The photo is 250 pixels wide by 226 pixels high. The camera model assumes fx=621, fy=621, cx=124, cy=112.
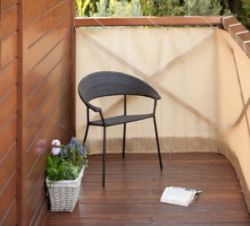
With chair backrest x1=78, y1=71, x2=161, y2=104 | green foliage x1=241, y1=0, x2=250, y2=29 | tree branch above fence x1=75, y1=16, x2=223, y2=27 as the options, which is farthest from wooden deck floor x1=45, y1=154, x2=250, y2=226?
green foliage x1=241, y1=0, x2=250, y2=29

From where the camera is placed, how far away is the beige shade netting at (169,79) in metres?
4.81

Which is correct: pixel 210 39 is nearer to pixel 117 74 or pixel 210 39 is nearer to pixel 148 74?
pixel 148 74

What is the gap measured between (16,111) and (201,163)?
7.58 ft

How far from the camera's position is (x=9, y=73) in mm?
2371

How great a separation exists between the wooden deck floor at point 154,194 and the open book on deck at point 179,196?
0.04 metres

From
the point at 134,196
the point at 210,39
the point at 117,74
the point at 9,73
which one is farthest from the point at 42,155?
the point at 210,39

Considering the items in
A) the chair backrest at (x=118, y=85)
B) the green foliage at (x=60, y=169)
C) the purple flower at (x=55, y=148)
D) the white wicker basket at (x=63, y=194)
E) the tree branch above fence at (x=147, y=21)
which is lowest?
the white wicker basket at (x=63, y=194)

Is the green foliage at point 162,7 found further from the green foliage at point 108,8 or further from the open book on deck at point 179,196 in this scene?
the open book on deck at point 179,196

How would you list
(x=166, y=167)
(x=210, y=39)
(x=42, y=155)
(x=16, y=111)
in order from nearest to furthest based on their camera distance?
(x=16, y=111) < (x=42, y=155) < (x=166, y=167) < (x=210, y=39)

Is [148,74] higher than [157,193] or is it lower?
higher

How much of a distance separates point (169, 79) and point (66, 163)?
158 cm

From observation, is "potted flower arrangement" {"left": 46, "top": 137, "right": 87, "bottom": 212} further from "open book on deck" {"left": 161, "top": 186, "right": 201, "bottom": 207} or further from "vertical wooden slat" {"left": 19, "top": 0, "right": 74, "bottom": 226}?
"open book on deck" {"left": 161, "top": 186, "right": 201, "bottom": 207}

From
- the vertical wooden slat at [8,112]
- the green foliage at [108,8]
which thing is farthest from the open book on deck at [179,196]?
the green foliage at [108,8]

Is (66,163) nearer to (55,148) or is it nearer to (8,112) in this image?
(55,148)
